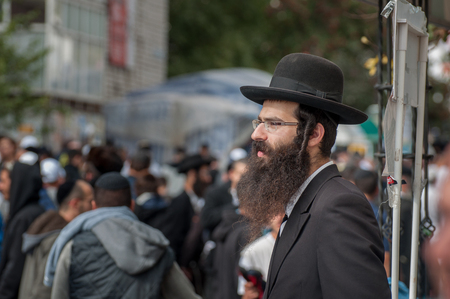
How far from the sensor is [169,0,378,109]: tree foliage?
23.8 m

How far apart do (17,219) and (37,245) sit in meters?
0.70

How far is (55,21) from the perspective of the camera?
654 inches

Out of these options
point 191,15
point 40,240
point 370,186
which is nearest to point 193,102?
point 370,186

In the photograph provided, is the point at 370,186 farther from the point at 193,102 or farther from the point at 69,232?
the point at 193,102

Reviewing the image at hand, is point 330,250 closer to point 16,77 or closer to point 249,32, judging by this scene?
point 16,77

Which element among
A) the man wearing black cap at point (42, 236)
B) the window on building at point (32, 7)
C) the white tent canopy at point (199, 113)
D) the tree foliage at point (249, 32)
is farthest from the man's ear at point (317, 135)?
the tree foliage at point (249, 32)

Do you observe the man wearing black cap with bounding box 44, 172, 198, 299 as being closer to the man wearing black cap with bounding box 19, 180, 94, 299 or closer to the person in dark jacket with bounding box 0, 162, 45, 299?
the man wearing black cap with bounding box 19, 180, 94, 299

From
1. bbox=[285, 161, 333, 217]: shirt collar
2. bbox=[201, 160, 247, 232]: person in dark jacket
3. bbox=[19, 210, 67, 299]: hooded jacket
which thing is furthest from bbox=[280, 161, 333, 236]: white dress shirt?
bbox=[201, 160, 247, 232]: person in dark jacket

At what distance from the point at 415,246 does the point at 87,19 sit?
55.6ft

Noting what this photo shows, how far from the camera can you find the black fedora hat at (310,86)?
2189 mm

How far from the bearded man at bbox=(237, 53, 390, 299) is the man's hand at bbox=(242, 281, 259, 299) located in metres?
1.28

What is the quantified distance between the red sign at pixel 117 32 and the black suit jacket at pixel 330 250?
17263 mm

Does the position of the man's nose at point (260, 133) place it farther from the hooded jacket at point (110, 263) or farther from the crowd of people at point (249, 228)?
the hooded jacket at point (110, 263)

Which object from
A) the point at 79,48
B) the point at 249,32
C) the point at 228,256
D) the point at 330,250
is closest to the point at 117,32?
the point at 79,48
